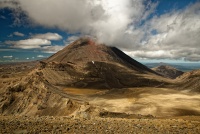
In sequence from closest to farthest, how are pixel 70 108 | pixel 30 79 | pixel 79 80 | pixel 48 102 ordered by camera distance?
pixel 70 108 → pixel 48 102 → pixel 30 79 → pixel 79 80

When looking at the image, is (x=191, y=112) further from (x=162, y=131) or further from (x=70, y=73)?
(x=70, y=73)

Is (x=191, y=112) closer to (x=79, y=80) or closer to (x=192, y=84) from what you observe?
(x=192, y=84)

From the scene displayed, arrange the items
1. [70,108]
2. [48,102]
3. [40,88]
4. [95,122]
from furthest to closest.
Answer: [40,88] → [48,102] → [70,108] → [95,122]

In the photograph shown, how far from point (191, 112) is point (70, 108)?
38.2 m

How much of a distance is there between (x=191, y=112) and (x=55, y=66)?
4995 inches

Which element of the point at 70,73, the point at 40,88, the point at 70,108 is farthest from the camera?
the point at 70,73

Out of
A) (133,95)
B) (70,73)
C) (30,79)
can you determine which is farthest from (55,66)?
(30,79)

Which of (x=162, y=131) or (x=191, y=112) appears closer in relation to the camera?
(x=162, y=131)

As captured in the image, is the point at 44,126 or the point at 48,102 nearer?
the point at 44,126

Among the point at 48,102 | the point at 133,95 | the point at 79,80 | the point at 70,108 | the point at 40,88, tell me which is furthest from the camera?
the point at 79,80

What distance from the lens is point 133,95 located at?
97312 millimetres

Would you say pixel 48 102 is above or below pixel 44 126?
below

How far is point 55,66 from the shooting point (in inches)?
6959

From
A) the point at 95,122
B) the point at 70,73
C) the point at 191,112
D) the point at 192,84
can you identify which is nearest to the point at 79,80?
the point at 70,73
